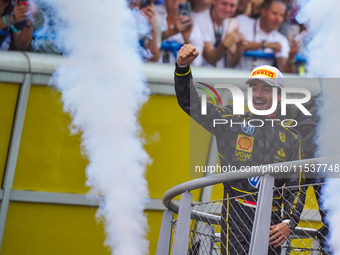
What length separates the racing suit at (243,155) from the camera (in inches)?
141

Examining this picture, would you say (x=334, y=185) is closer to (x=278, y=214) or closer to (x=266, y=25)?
(x=278, y=214)

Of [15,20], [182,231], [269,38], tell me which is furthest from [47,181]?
[182,231]

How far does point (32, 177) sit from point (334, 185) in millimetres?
4844

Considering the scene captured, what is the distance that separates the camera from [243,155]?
12.4ft

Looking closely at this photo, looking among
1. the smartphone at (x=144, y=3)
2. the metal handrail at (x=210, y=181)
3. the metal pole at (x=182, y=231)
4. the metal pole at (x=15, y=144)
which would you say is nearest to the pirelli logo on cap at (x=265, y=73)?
the metal handrail at (x=210, y=181)

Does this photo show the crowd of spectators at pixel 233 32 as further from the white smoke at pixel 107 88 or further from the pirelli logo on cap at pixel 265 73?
the pirelli logo on cap at pixel 265 73

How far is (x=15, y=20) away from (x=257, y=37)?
3.35m

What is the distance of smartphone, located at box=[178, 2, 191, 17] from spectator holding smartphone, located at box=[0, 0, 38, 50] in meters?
1.95

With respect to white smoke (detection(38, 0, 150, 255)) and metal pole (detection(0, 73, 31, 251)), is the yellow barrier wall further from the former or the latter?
white smoke (detection(38, 0, 150, 255))

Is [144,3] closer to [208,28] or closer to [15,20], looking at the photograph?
[208,28]

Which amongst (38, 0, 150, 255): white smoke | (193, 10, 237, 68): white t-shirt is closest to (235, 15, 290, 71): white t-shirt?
(193, 10, 237, 68): white t-shirt

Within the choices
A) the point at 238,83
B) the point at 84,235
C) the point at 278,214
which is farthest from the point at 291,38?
the point at 278,214

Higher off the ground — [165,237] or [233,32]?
[233,32]

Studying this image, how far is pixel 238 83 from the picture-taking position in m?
7.69
